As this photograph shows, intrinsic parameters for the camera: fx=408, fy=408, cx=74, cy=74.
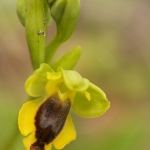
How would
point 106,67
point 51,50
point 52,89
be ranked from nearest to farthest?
point 52,89 < point 51,50 < point 106,67

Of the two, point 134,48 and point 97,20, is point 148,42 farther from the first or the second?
point 97,20

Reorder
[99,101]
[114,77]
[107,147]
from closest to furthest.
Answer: [99,101] → [107,147] → [114,77]

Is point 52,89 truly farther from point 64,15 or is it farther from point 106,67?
point 106,67

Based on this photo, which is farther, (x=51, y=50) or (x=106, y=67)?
(x=106, y=67)

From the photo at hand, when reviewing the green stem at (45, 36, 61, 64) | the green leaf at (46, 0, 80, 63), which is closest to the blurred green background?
the green stem at (45, 36, 61, 64)

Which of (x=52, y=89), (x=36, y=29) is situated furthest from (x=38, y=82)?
(x=36, y=29)

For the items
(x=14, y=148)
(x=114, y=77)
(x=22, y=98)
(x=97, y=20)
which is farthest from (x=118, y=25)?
(x=14, y=148)
